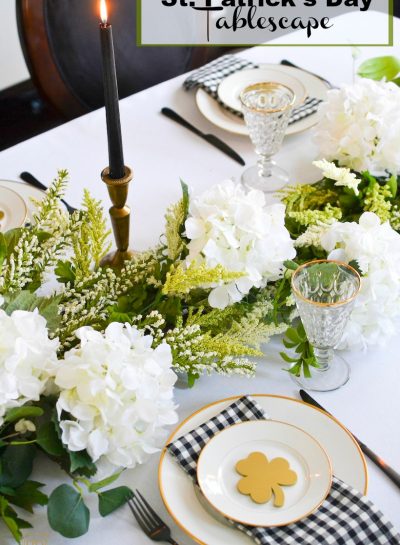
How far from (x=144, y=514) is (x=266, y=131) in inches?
26.7

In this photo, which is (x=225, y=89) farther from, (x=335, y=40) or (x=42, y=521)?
(x=42, y=521)

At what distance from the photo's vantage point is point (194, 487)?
831 millimetres

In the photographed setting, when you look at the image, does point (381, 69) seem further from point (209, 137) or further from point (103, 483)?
point (103, 483)

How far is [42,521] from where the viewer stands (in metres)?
0.82

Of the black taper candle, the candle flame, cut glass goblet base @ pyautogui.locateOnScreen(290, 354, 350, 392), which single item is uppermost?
the candle flame

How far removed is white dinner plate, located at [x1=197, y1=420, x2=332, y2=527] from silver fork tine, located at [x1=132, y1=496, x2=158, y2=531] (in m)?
0.07

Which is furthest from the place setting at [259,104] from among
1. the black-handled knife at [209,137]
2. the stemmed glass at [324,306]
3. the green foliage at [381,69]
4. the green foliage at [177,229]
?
the stemmed glass at [324,306]

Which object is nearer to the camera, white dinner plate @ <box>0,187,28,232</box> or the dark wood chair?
white dinner plate @ <box>0,187,28,232</box>

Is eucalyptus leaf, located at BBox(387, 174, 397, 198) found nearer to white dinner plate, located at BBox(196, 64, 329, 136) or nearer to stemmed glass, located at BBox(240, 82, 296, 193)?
stemmed glass, located at BBox(240, 82, 296, 193)

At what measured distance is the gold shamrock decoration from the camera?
808 millimetres

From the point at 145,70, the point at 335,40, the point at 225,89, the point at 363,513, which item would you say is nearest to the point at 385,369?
the point at 363,513

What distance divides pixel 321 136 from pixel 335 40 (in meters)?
0.57

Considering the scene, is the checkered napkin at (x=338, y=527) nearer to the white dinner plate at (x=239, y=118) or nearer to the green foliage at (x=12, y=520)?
the green foliage at (x=12, y=520)

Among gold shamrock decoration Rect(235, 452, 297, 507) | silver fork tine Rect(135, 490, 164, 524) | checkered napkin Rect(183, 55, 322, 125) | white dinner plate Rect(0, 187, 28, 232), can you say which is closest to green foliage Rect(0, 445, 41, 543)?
silver fork tine Rect(135, 490, 164, 524)
